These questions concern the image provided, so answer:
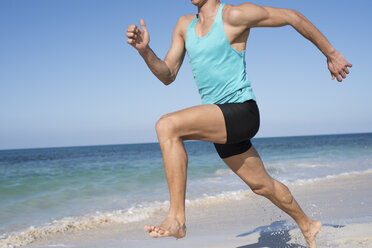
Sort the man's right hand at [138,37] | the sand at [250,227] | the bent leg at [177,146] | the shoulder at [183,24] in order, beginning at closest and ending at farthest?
the bent leg at [177,146] → the man's right hand at [138,37] → the shoulder at [183,24] → the sand at [250,227]

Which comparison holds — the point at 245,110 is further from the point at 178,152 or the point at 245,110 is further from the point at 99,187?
the point at 99,187

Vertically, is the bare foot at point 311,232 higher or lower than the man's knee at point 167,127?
lower

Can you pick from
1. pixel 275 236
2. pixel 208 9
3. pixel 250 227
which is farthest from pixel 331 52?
pixel 250 227

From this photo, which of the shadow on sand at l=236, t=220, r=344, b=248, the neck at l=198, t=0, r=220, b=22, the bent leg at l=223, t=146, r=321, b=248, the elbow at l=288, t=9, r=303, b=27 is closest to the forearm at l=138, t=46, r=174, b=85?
the neck at l=198, t=0, r=220, b=22

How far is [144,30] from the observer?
2.85 metres

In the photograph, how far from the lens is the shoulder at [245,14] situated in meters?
2.76

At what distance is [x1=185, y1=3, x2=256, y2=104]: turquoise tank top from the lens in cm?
281

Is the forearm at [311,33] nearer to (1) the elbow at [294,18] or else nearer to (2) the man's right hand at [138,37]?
(1) the elbow at [294,18]

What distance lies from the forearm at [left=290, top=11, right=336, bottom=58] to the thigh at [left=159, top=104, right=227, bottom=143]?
819mm

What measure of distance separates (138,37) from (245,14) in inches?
30.3

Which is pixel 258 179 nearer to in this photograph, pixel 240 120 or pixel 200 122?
pixel 240 120

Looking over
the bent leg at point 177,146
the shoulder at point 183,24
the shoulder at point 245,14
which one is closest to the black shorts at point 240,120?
the bent leg at point 177,146

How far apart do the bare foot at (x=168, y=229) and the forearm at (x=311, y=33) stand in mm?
1551

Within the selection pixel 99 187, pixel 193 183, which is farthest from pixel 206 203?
pixel 99 187
